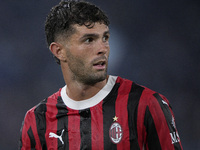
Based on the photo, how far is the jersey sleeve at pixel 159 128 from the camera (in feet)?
5.18

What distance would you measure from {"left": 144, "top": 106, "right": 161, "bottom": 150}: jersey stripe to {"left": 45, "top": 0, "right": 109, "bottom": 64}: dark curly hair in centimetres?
62

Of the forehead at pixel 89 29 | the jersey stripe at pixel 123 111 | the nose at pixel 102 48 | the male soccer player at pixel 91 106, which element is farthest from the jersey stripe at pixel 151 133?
the forehead at pixel 89 29

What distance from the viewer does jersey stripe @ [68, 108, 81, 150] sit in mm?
1731

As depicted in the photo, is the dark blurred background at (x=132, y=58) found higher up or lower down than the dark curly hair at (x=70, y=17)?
higher up

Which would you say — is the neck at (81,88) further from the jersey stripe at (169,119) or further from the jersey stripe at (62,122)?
the jersey stripe at (169,119)

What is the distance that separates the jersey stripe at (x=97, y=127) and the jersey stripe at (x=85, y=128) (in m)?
0.02

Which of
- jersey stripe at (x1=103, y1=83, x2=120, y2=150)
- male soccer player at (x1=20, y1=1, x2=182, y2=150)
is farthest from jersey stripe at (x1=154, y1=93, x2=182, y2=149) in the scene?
jersey stripe at (x1=103, y1=83, x2=120, y2=150)

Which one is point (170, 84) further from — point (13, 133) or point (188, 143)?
point (13, 133)

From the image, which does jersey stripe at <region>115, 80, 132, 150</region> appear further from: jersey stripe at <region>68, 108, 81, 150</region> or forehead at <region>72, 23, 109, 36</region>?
forehead at <region>72, 23, 109, 36</region>

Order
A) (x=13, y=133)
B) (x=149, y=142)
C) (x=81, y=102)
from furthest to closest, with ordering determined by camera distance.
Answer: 1. (x=13, y=133)
2. (x=81, y=102)
3. (x=149, y=142)

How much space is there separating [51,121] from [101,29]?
0.68m

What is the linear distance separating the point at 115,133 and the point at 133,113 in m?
0.16

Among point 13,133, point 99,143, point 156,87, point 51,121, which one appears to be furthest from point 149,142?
point 13,133

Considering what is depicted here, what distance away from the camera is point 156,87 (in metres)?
4.21
